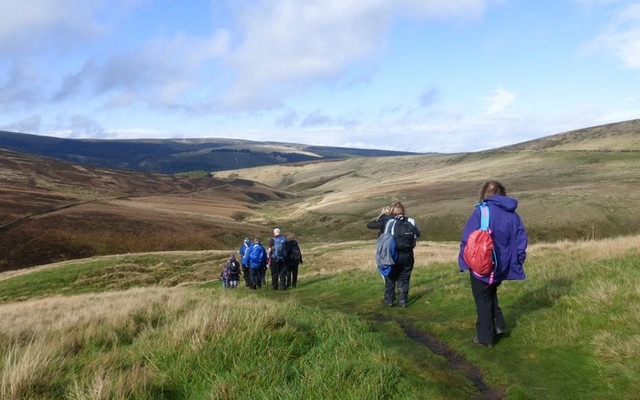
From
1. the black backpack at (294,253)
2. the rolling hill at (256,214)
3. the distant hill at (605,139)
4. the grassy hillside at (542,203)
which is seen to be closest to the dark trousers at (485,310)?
the black backpack at (294,253)

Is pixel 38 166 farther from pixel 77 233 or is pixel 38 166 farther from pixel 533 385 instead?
pixel 533 385

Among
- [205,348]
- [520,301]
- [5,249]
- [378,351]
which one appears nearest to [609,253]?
[520,301]

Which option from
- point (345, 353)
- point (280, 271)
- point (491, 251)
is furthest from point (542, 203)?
point (345, 353)

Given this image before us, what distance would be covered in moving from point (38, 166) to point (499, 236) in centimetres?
14254

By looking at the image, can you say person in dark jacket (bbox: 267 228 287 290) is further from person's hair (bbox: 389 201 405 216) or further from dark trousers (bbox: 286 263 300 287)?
person's hair (bbox: 389 201 405 216)

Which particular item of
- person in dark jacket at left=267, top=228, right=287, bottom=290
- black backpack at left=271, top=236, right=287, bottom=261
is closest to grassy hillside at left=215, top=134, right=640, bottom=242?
person in dark jacket at left=267, top=228, right=287, bottom=290

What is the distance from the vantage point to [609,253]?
49.1 feet

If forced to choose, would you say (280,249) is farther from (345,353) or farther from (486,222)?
(345,353)

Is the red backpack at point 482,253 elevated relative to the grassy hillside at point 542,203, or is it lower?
elevated

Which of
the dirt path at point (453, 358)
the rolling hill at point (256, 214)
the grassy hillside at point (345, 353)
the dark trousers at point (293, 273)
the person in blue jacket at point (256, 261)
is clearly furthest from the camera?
the rolling hill at point (256, 214)

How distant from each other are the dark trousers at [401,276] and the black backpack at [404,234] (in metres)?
0.28

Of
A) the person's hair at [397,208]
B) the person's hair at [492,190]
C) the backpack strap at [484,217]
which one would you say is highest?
the person's hair at [492,190]

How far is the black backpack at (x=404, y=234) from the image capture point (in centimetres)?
1238

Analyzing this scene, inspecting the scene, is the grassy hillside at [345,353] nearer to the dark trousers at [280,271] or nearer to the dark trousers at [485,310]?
the dark trousers at [485,310]
